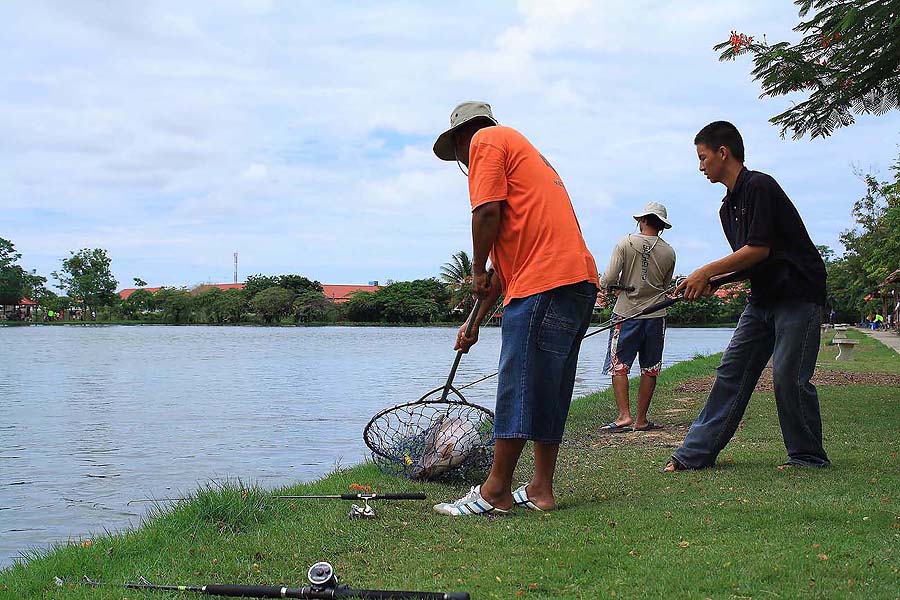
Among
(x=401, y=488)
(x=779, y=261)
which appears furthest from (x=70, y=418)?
(x=779, y=261)

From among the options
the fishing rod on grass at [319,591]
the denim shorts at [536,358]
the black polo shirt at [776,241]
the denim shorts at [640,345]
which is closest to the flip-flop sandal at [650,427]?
the denim shorts at [640,345]

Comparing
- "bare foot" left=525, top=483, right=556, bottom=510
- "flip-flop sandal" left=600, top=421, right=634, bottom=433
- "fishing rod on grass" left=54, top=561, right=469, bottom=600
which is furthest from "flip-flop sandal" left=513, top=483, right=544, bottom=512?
"flip-flop sandal" left=600, top=421, right=634, bottom=433

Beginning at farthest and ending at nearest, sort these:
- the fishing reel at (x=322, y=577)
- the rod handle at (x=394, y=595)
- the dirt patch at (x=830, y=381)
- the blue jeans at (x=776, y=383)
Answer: the dirt patch at (x=830, y=381) → the blue jeans at (x=776, y=383) → the fishing reel at (x=322, y=577) → the rod handle at (x=394, y=595)

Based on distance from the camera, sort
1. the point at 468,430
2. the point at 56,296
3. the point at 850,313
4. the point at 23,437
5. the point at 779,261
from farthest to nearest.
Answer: the point at 56,296 < the point at 850,313 < the point at 23,437 < the point at 468,430 < the point at 779,261

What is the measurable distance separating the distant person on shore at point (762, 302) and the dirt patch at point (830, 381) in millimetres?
6964

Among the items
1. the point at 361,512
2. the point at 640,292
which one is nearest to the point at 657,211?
the point at 640,292

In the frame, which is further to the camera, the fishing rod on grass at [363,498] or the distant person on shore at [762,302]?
the distant person on shore at [762,302]

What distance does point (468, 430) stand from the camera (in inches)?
236

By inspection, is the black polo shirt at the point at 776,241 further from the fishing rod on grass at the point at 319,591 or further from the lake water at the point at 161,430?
the lake water at the point at 161,430

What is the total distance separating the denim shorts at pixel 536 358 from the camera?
15.3 ft

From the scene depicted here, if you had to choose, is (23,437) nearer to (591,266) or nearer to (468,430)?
(468,430)

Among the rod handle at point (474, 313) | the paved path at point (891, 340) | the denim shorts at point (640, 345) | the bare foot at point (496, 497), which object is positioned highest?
the rod handle at point (474, 313)

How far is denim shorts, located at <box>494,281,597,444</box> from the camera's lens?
15.3ft

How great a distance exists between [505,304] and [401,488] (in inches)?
64.9
